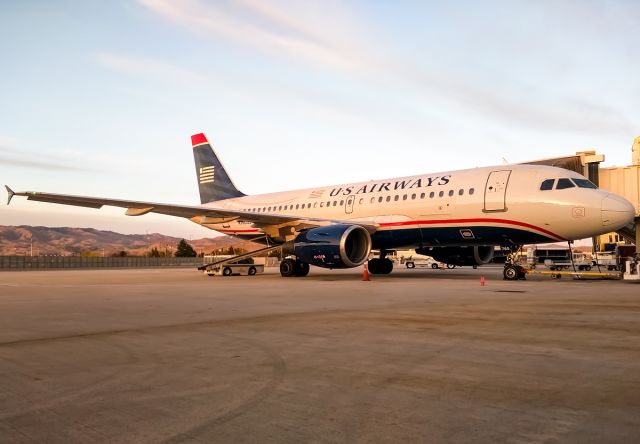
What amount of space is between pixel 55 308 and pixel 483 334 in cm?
841

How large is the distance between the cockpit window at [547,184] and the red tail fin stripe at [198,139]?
2023cm

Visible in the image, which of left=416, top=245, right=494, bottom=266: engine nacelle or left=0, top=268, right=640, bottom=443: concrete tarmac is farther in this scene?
left=416, top=245, right=494, bottom=266: engine nacelle

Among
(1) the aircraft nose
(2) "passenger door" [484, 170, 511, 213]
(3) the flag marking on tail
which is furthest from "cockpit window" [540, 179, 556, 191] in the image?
(3) the flag marking on tail

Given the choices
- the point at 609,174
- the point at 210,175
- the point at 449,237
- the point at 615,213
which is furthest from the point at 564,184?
the point at 210,175

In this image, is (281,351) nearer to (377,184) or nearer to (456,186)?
(456,186)

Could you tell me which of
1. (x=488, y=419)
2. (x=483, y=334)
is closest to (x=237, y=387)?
(x=488, y=419)

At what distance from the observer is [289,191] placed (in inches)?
1126

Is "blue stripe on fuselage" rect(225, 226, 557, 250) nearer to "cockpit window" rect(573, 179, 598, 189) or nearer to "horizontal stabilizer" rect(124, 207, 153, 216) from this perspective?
"cockpit window" rect(573, 179, 598, 189)

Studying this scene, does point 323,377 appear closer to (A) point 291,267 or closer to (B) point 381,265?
(A) point 291,267

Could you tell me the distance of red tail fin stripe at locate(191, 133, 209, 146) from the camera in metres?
32.2

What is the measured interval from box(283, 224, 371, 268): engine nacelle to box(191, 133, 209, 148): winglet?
13473mm

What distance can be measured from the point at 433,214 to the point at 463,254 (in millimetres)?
4025

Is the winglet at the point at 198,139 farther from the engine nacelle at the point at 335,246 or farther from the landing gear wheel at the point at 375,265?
the engine nacelle at the point at 335,246

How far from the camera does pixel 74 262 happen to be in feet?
171
